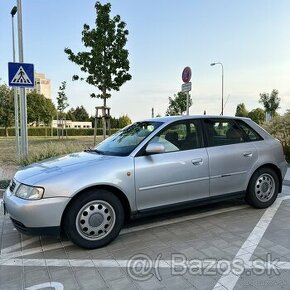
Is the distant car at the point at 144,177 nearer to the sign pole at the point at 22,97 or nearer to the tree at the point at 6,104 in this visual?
the sign pole at the point at 22,97

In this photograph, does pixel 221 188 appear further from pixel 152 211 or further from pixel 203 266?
pixel 203 266

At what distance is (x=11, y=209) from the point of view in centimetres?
405

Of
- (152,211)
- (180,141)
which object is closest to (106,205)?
(152,211)

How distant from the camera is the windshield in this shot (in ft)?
15.1

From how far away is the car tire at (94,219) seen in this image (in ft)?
13.0

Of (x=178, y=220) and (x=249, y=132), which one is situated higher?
(x=249, y=132)

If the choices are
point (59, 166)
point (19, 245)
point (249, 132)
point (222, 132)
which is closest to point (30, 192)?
point (59, 166)

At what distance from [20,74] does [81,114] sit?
9684 cm

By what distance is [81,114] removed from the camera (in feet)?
341

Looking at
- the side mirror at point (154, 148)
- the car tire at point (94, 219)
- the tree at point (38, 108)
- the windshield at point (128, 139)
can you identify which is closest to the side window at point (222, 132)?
the windshield at point (128, 139)

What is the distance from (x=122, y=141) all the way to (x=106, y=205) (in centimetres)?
113

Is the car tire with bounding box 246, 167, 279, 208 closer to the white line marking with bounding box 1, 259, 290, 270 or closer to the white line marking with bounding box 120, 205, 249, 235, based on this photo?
the white line marking with bounding box 120, 205, 249, 235

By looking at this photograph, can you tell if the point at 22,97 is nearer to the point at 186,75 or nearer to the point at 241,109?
the point at 186,75

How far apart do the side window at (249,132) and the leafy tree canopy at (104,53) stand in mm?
9334
